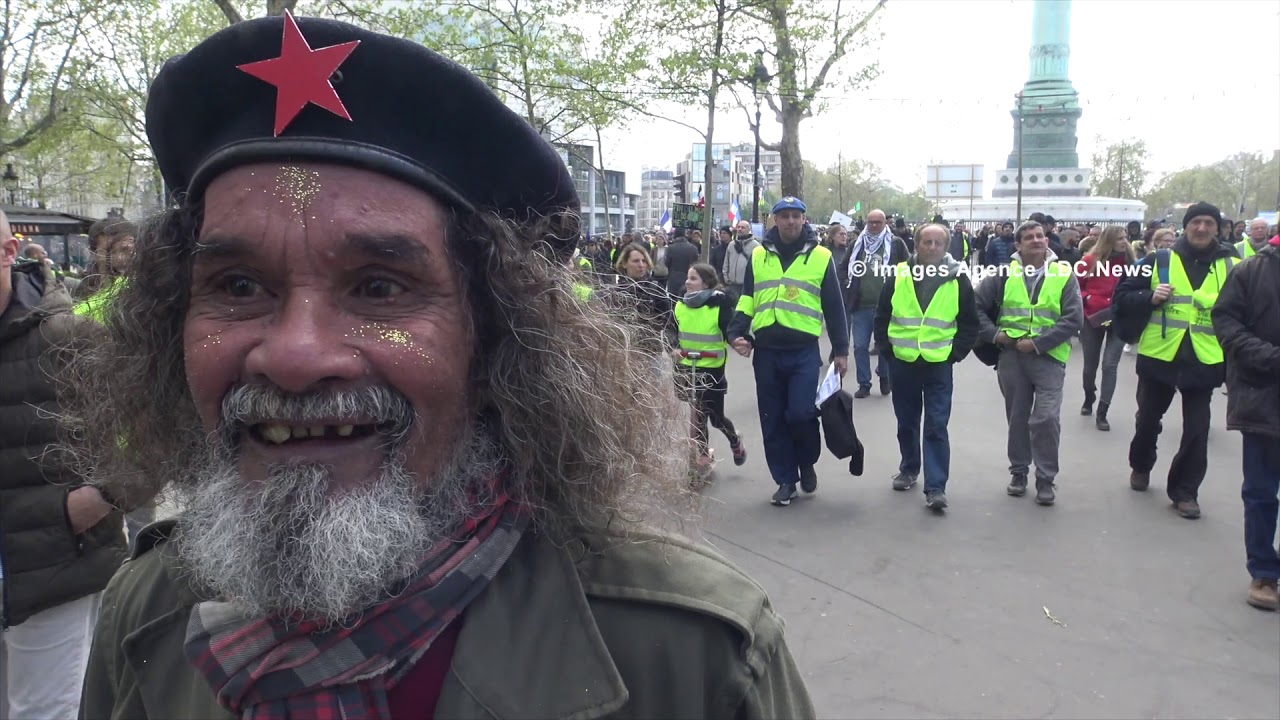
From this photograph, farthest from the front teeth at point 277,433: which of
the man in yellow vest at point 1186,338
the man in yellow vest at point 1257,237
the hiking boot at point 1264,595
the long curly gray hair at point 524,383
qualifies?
the man in yellow vest at point 1257,237

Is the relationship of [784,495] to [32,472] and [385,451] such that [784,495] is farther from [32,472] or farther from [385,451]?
[385,451]

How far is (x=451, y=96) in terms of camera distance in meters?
1.32

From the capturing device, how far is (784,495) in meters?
6.44

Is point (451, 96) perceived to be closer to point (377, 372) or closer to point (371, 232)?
point (371, 232)

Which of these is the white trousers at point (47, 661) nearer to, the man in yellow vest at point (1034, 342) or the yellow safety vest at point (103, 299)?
the yellow safety vest at point (103, 299)

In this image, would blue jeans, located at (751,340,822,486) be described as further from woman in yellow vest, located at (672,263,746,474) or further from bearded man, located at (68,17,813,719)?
bearded man, located at (68,17,813,719)

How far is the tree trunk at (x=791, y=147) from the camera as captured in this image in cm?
2094

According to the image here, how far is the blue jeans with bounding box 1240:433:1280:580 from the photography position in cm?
457

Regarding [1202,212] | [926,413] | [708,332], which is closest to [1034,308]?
[926,413]

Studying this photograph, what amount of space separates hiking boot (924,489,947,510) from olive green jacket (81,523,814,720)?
512 cm

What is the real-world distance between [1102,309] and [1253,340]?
14.8ft

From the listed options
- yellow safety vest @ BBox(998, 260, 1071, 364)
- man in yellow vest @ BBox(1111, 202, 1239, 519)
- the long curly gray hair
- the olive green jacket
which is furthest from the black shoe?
the olive green jacket

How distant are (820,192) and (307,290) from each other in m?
94.9

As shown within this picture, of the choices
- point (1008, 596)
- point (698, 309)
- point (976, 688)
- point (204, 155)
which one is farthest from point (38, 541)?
point (698, 309)
